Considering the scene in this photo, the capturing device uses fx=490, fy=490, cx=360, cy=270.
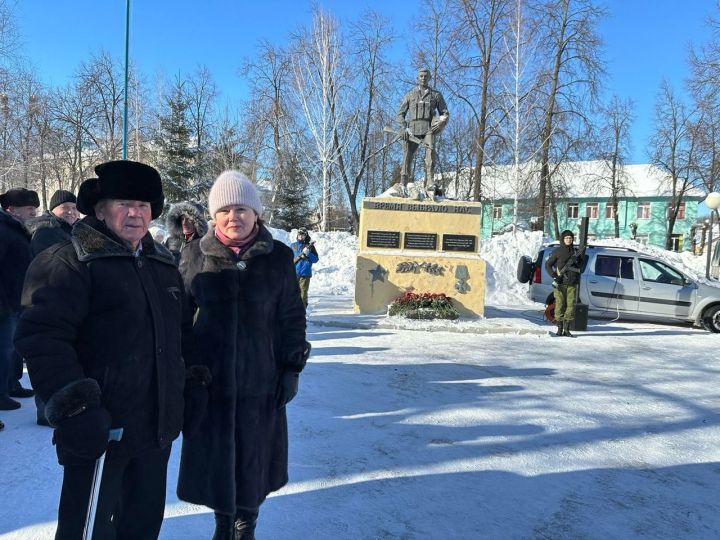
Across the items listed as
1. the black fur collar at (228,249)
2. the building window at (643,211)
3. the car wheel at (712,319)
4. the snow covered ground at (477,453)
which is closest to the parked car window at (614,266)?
the car wheel at (712,319)

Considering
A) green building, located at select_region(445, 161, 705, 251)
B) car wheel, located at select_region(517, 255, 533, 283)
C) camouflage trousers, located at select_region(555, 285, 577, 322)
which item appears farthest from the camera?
green building, located at select_region(445, 161, 705, 251)

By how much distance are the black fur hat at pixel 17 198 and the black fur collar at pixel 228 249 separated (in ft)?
10.9

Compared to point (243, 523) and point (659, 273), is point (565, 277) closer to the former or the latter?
point (659, 273)

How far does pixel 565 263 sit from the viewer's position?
8.62m

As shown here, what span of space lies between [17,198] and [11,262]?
2.97ft

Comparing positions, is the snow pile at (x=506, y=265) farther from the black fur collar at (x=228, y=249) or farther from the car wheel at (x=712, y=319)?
the black fur collar at (x=228, y=249)

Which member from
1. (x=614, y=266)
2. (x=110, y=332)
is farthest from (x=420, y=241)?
(x=110, y=332)

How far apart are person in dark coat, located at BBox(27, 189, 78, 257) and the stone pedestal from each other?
626 cm

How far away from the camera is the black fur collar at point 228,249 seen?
2297mm

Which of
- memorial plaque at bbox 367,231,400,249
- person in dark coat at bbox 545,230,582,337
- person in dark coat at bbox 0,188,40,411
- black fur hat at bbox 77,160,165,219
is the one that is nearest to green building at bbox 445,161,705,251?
memorial plaque at bbox 367,231,400,249

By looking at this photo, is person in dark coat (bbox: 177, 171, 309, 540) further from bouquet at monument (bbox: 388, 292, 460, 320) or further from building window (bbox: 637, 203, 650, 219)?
building window (bbox: 637, 203, 650, 219)

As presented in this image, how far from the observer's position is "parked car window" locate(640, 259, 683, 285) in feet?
34.9

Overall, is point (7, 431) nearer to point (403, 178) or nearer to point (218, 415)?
point (218, 415)

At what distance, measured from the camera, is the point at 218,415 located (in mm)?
2211
